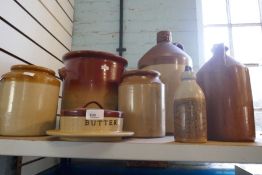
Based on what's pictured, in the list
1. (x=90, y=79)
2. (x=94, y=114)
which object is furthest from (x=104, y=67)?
(x=94, y=114)

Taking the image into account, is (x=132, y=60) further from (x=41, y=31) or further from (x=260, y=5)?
(x=260, y=5)

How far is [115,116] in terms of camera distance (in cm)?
49

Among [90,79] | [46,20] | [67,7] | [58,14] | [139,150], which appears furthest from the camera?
[67,7]

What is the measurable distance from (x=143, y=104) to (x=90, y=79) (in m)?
0.15

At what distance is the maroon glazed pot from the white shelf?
0.13 metres

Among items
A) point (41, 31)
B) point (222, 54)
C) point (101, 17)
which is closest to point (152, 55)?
point (222, 54)

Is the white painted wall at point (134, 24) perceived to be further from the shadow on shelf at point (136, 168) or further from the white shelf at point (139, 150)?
the white shelf at point (139, 150)

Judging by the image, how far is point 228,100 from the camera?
19.8 inches

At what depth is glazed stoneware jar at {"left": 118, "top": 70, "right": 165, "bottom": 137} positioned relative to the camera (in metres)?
0.54

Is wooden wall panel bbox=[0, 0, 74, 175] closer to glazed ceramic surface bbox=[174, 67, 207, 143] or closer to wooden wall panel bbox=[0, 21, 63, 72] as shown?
wooden wall panel bbox=[0, 21, 63, 72]

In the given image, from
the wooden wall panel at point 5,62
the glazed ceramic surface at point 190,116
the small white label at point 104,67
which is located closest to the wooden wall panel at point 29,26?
the wooden wall panel at point 5,62

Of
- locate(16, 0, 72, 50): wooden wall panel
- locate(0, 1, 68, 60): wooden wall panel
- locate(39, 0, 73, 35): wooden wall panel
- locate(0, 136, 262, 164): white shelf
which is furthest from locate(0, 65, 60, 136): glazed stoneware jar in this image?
locate(39, 0, 73, 35): wooden wall panel

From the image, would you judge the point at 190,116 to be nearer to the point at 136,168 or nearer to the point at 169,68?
the point at 169,68

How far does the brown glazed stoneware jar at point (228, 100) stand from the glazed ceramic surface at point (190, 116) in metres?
0.06
